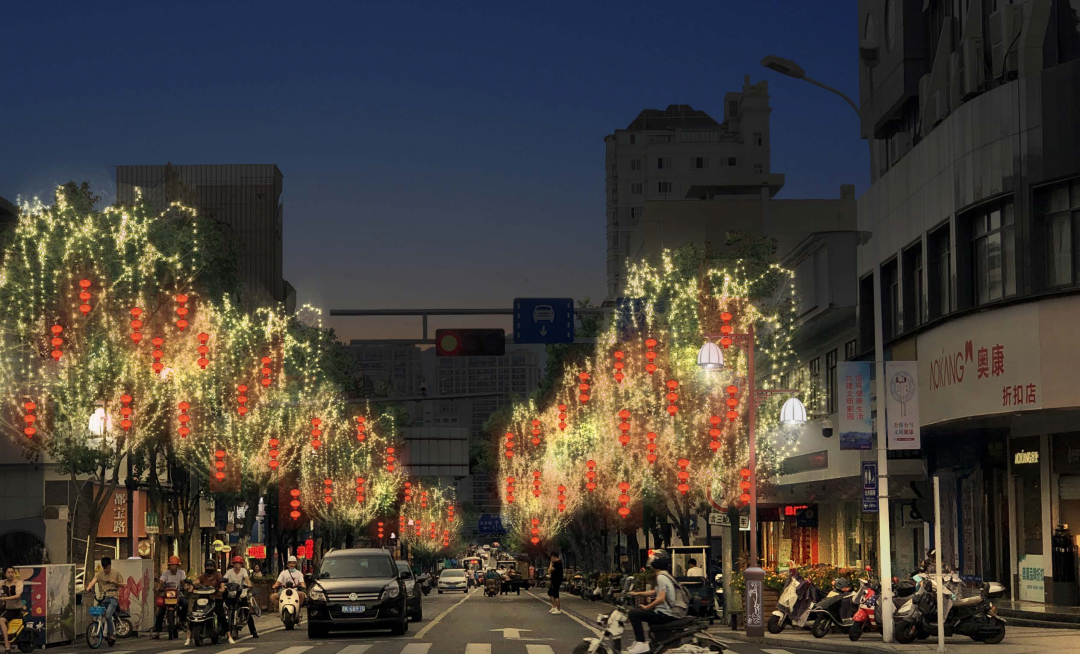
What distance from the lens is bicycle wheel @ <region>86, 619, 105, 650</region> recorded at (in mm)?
27242

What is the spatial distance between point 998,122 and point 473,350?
12.3 meters

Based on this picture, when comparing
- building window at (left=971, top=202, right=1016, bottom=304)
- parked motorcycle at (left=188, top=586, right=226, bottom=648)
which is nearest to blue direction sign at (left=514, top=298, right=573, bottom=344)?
building window at (left=971, top=202, right=1016, bottom=304)

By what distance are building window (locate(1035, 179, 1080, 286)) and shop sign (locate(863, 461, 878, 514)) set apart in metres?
6.63

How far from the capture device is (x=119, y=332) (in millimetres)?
37281

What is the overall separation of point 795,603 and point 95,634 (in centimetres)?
1424

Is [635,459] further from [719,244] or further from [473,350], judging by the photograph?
[719,244]

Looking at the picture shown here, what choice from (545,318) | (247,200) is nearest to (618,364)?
(545,318)

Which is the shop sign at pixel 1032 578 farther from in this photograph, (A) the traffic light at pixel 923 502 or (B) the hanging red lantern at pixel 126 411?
(B) the hanging red lantern at pixel 126 411

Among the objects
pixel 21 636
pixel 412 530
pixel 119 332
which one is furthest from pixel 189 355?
pixel 412 530

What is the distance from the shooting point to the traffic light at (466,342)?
102 feet

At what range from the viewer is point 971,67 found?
3353cm

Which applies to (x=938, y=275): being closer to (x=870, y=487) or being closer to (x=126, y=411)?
(x=870, y=487)

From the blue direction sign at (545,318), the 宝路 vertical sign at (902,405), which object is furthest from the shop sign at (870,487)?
the blue direction sign at (545,318)

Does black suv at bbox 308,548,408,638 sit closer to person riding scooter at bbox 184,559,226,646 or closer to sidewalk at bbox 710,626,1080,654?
person riding scooter at bbox 184,559,226,646
